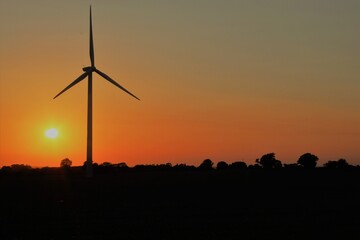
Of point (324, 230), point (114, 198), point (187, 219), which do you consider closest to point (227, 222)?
point (187, 219)

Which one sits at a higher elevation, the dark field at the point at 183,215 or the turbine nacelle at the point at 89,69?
the turbine nacelle at the point at 89,69

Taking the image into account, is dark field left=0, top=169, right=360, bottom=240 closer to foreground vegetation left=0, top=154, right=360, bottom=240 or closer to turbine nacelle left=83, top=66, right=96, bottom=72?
foreground vegetation left=0, top=154, right=360, bottom=240

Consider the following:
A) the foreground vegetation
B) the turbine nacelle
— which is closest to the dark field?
the foreground vegetation

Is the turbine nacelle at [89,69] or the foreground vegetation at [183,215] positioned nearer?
the foreground vegetation at [183,215]

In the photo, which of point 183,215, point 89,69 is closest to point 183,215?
point 183,215

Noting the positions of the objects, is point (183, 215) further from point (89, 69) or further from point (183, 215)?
point (89, 69)

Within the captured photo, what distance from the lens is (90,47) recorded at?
4449 inches

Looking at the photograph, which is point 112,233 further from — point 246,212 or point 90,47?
point 90,47

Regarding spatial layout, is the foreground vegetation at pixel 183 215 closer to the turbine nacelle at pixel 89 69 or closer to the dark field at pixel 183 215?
the dark field at pixel 183 215

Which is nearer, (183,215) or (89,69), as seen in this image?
(183,215)

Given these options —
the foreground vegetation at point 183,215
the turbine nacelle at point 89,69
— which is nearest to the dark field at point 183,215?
the foreground vegetation at point 183,215

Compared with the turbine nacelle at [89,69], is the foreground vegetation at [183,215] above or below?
below

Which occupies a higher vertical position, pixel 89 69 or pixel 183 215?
pixel 89 69

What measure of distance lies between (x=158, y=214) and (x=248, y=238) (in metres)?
15.4
